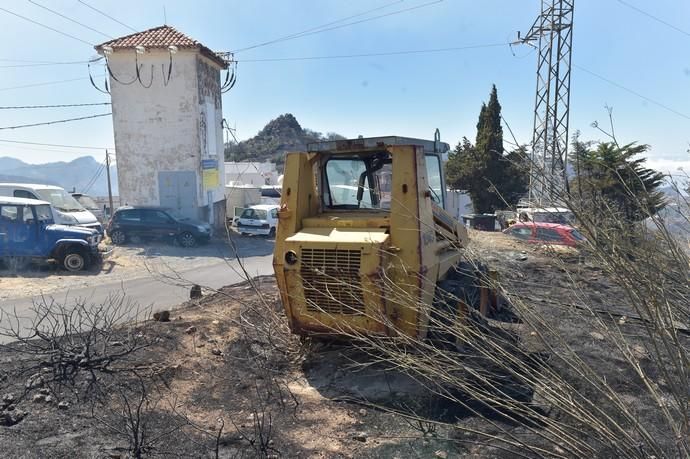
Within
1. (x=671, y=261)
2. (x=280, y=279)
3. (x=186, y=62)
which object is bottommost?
(x=280, y=279)

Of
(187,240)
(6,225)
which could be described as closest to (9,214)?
(6,225)

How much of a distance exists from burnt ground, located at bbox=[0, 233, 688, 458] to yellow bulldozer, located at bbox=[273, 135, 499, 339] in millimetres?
651

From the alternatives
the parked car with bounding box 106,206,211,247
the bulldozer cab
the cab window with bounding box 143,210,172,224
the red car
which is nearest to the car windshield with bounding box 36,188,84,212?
the parked car with bounding box 106,206,211,247

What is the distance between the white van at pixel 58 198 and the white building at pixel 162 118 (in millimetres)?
4328

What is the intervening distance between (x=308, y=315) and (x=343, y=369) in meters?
0.82

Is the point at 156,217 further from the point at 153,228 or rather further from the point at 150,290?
the point at 150,290

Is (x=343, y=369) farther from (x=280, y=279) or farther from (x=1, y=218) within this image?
(x=1, y=218)

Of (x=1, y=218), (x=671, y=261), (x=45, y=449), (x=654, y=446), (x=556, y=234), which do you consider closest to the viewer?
(x=654, y=446)

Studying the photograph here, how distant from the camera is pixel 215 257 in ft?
63.6

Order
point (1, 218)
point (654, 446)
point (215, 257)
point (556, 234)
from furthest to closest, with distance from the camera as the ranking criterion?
point (215, 257) → point (1, 218) → point (556, 234) → point (654, 446)

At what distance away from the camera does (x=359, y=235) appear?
5.39 meters

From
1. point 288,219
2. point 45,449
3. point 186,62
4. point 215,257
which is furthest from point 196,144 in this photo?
point 45,449

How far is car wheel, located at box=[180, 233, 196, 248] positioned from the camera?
21078mm

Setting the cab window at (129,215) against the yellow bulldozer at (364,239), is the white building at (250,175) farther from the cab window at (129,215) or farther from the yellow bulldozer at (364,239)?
the yellow bulldozer at (364,239)
